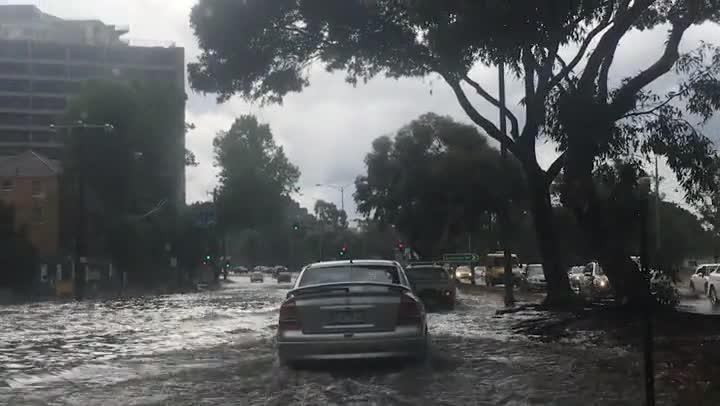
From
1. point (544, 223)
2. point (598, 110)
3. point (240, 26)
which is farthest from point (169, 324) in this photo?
point (598, 110)

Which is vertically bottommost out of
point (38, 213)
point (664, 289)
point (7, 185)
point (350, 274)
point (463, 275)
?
point (463, 275)

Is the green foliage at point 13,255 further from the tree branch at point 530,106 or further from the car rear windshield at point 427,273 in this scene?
the tree branch at point 530,106

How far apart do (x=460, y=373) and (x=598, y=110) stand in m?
7.28

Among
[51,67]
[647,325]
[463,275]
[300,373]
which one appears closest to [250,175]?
[51,67]

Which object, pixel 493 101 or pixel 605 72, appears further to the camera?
pixel 493 101

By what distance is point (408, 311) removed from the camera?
439 inches

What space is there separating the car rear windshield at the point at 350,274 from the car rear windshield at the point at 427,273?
1540 centimetres

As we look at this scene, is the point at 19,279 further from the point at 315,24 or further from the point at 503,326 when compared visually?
the point at 503,326

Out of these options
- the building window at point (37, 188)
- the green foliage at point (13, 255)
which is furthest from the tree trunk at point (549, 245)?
the building window at point (37, 188)

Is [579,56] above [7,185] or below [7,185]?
below

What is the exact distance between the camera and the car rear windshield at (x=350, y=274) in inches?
482

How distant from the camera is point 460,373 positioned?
11414mm

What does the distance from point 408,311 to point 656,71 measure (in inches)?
403

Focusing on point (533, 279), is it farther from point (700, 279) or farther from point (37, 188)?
point (37, 188)
